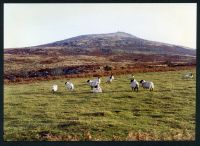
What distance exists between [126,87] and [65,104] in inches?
208

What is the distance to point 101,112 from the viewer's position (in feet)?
70.0

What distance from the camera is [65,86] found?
27.2 meters

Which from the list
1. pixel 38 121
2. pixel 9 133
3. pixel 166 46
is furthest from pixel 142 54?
pixel 9 133

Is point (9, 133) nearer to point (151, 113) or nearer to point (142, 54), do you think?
point (151, 113)

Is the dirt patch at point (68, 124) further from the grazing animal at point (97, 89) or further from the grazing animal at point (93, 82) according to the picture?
the grazing animal at point (93, 82)

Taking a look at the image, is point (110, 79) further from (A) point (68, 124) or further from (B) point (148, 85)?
(A) point (68, 124)

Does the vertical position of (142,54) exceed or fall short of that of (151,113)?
it exceeds it

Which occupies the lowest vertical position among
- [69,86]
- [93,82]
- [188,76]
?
[69,86]

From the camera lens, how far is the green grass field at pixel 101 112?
1867cm

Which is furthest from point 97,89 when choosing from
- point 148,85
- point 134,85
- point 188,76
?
point 188,76

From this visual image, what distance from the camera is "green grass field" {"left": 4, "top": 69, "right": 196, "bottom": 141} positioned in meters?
18.7

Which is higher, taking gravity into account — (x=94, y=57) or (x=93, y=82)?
(x=94, y=57)

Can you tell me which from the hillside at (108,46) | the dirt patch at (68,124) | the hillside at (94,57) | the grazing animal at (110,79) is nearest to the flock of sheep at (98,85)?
the hillside at (94,57)

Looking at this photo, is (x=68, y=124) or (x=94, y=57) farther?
(x=94, y=57)
